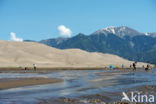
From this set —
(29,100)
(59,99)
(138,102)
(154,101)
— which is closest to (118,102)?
(138,102)

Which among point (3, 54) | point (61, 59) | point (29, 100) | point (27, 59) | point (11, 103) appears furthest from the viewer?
point (61, 59)

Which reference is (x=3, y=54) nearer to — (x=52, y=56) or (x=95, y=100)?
(x=52, y=56)

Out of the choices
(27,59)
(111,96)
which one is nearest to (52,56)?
(27,59)

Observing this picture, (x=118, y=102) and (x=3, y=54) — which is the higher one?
(x=3, y=54)

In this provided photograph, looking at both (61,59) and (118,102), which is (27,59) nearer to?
(61,59)

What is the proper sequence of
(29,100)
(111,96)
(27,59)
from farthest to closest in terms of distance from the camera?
(27,59) → (111,96) → (29,100)

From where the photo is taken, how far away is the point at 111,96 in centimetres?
1897

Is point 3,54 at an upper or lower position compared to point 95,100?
upper

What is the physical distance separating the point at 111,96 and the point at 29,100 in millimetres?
5993

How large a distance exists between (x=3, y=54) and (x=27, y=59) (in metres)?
22.4

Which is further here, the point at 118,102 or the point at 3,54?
the point at 3,54

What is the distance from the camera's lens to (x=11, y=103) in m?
15.7

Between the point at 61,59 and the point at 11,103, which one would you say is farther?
the point at 61,59

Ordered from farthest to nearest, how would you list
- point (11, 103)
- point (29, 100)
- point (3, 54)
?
point (3, 54), point (29, 100), point (11, 103)
